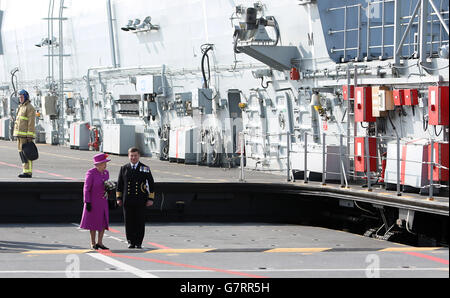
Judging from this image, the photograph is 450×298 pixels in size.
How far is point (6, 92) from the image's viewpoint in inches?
1567

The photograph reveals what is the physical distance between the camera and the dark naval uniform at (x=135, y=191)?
11.5 m

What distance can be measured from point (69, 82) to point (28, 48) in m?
5.07

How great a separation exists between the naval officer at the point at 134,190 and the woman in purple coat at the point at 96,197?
26 centimetres

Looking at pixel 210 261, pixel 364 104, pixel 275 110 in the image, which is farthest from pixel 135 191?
pixel 275 110

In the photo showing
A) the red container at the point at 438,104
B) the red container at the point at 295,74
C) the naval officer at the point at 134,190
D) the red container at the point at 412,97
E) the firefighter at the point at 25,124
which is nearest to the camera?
the naval officer at the point at 134,190

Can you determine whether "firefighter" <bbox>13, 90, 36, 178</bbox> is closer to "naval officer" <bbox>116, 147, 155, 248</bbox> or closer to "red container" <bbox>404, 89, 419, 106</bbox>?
"naval officer" <bbox>116, 147, 155, 248</bbox>

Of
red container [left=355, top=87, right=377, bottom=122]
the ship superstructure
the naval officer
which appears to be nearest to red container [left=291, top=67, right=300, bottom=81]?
the ship superstructure

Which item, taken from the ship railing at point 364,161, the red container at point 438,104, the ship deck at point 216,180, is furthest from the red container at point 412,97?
the ship deck at point 216,180

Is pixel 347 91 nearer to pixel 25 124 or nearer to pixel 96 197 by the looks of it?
pixel 25 124

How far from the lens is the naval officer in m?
11.5

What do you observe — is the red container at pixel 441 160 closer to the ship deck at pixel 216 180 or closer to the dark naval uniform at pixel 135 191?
the ship deck at pixel 216 180

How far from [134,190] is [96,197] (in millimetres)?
510

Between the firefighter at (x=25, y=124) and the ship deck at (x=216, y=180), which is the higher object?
the firefighter at (x=25, y=124)
